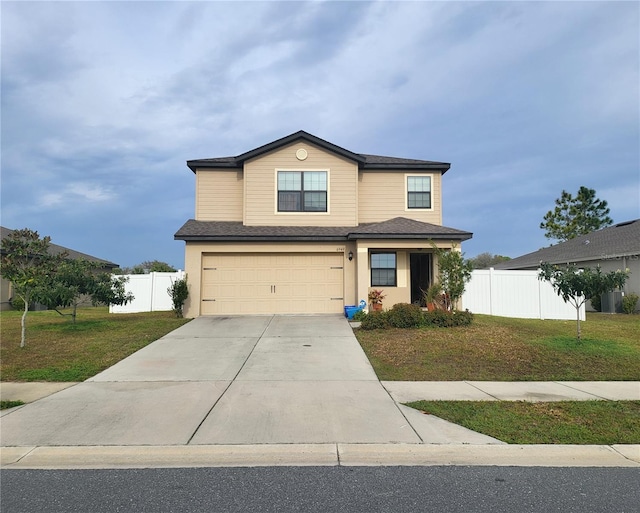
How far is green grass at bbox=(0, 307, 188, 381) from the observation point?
828 cm

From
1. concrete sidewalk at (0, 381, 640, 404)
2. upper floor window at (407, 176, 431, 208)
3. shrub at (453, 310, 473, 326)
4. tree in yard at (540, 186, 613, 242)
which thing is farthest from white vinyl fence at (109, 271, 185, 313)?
tree in yard at (540, 186, 613, 242)

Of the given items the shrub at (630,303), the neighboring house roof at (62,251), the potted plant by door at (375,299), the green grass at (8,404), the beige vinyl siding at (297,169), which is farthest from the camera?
the neighboring house roof at (62,251)

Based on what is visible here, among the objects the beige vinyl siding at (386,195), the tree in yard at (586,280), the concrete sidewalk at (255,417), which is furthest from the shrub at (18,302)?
the tree in yard at (586,280)

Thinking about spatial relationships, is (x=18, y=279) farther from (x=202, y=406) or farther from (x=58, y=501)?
(x=58, y=501)

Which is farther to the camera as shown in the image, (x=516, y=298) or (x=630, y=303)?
(x=630, y=303)

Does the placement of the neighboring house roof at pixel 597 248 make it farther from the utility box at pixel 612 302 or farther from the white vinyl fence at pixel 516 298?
the white vinyl fence at pixel 516 298

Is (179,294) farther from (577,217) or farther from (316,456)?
(577,217)

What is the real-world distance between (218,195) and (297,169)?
11.7 feet

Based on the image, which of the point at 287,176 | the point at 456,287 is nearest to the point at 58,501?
the point at 456,287

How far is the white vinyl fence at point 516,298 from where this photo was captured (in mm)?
17031

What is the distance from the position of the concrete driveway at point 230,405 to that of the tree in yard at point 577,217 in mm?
39947

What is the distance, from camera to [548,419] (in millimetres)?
5602

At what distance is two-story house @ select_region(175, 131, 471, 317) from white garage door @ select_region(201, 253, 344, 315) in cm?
4

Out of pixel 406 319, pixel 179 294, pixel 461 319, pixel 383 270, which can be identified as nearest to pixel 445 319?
pixel 461 319
